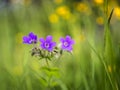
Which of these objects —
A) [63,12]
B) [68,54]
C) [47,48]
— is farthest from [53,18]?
[47,48]

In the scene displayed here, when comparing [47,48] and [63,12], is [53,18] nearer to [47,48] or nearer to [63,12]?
[63,12]

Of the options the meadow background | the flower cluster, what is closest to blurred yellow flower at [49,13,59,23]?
the meadow background

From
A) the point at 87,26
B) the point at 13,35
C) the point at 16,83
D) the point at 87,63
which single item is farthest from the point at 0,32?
the point at 16,83

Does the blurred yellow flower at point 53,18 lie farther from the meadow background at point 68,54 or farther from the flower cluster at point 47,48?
the flower cluster at point 47,48

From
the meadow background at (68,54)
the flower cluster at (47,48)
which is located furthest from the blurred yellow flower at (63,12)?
the flower cluster at (47,48)

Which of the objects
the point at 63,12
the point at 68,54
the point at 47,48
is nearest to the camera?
the point at 47,48

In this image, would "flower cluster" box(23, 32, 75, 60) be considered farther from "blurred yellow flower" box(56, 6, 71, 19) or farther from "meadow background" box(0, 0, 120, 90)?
"blurred yellow flower" box(56, 6, 71, 19)

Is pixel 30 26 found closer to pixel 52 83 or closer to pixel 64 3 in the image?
pixel 64 3

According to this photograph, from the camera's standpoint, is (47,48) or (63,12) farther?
(63,12)
